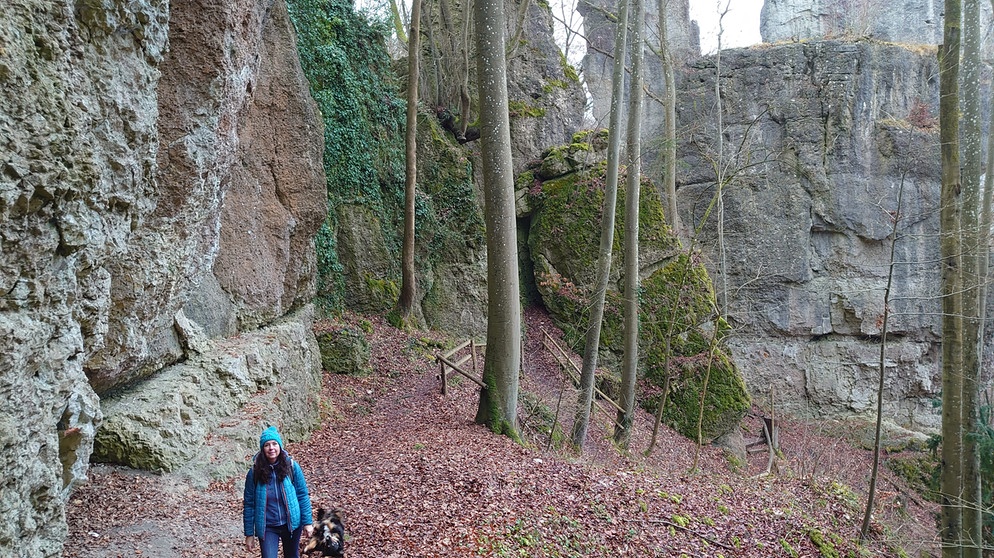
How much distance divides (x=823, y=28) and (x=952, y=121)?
86.4 ft

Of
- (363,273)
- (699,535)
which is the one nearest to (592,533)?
(699,535)

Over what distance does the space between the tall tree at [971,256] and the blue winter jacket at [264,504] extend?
937cm

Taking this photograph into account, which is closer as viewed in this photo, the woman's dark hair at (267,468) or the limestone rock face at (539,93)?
the woman's dark hair at (267,468)

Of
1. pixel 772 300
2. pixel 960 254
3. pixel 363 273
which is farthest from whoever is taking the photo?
pixel 772 300

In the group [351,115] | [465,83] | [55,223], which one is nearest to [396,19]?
[465,83]

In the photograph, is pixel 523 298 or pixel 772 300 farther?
pixel 772 300

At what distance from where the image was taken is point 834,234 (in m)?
23.7

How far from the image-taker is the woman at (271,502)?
4223 mm

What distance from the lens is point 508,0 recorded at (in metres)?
19.9

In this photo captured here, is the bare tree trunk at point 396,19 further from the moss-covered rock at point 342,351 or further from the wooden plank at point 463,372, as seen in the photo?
the wooden plank at point 463,372

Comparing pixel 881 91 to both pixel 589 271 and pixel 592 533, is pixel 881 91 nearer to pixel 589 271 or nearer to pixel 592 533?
pixel 589 271

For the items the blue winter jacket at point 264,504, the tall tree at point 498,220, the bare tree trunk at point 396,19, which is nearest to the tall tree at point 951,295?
the tall tree at point 498,220

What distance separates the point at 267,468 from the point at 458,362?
888cm

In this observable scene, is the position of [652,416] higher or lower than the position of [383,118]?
lower
